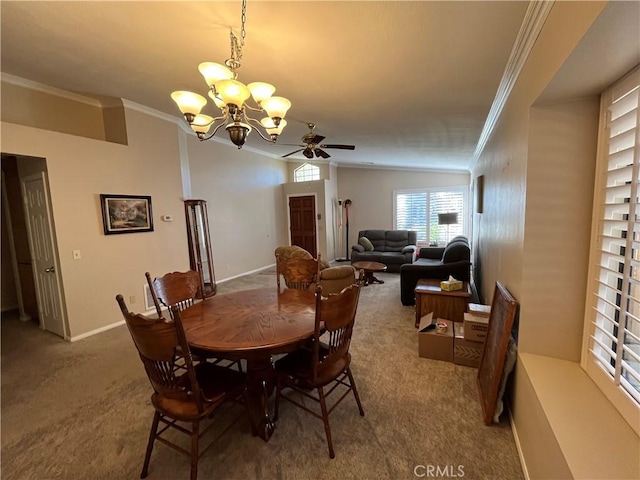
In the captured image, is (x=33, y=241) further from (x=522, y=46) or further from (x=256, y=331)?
(x=522, y=46)

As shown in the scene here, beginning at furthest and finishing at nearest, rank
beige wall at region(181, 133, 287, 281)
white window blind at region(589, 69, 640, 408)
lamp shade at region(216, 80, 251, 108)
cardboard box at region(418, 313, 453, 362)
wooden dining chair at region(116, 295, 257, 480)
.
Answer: beige wall at region(181, 133, 287, 281)
cardboard box at region(418, 313, 453, 362)
lamp shade at region(216, 80, 251, 108)
wooden dining chair at region(116, 295, 257, 480)
white window blind at region(589, 69, 640, 408)

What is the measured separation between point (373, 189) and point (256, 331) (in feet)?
23.4

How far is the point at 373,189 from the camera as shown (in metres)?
8.24

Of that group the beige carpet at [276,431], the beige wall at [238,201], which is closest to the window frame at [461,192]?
the beige wall at [238,201]

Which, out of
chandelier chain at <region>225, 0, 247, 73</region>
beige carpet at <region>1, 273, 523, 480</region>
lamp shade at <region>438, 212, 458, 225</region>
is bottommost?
beige carpet at <region>1, 273, 523, 480</region>

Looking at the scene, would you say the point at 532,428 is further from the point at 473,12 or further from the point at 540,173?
the point at 473,12

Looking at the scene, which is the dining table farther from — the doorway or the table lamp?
the table lamp

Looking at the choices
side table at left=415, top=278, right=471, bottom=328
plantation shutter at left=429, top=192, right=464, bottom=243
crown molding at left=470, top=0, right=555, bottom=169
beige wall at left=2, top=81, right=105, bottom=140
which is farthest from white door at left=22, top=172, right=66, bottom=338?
plantation shutter at left=429, top=192, right=464, bottom=243

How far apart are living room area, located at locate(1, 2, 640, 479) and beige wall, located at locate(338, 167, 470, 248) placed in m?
3.92

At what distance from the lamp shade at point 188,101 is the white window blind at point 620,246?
2259 mm

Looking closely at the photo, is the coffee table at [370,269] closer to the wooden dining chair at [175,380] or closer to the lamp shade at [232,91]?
the wooden dining chair at [175,380]

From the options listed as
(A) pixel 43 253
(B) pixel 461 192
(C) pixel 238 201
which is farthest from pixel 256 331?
(B) pixel 461 192

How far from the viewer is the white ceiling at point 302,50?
1.72 m

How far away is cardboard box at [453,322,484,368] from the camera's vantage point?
2.50 m
